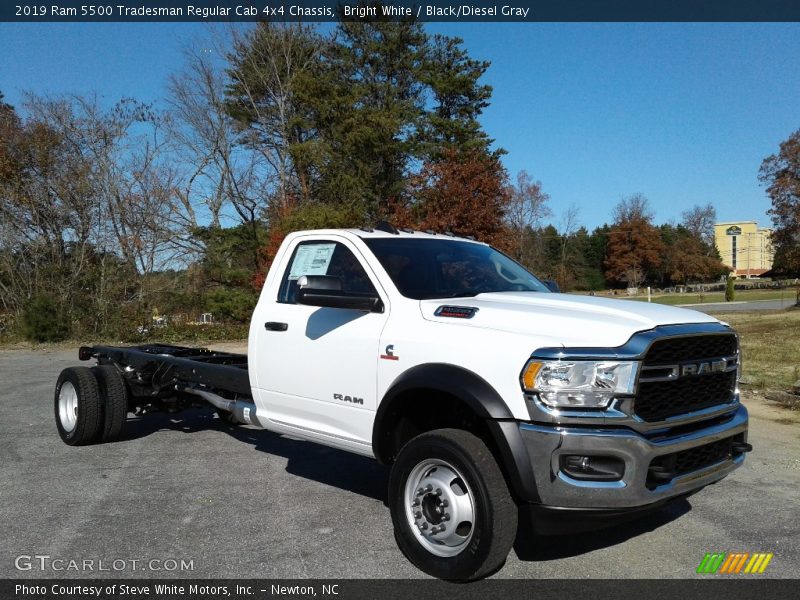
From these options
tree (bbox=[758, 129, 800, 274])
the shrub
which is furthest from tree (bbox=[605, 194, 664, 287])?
the shrub

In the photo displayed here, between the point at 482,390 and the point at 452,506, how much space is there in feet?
2.24

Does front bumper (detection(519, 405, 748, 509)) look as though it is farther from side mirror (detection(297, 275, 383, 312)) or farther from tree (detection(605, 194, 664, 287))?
tree (detection(605, 194, 664, 287))

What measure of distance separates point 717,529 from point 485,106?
32.6m

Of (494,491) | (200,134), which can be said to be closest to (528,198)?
(200,134)

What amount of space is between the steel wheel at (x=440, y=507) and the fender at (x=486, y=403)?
0.30m

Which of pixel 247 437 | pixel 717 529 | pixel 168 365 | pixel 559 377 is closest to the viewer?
pixel 559 377

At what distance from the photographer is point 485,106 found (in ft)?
115

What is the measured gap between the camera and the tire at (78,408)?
Answer: 6.97 m

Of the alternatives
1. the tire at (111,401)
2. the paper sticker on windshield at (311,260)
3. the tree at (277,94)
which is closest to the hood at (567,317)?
the paper sticker on windshield at (311,260)

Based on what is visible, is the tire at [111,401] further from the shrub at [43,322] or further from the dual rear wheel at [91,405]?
the shrub at [43,322]

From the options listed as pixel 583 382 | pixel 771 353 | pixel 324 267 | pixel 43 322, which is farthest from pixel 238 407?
pixel 43 322

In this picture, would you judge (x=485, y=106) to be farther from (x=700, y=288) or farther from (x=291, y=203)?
(x=700, y=288)

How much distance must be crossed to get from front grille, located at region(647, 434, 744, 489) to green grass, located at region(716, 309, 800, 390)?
269 inches

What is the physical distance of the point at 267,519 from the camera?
486 cm
